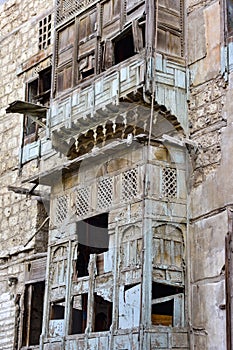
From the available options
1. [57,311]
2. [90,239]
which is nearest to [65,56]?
[90,239]

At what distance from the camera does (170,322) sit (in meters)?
10.0

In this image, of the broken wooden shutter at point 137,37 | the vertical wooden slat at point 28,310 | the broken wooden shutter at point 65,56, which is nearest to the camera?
the broken wooden shutter at point 137,37

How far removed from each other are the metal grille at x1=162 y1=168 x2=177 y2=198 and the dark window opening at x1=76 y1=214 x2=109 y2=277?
134 centimetres

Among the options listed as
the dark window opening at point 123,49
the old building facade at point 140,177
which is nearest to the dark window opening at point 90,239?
the old building facade at point 140,177

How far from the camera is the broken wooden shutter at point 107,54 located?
1140cm

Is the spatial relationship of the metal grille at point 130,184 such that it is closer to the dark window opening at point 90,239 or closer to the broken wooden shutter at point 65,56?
the dark window opening at point 90,239

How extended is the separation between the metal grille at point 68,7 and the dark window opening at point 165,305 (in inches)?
199

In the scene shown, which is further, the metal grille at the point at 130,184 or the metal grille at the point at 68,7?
the metal grille at the point at 68,7

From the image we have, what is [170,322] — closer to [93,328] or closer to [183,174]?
[93,328]

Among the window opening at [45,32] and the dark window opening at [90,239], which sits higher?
the window opening at [45,32]

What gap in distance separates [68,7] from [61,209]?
3667 millimetres

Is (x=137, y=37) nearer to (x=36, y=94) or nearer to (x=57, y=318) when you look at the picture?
(x=36, y=94)

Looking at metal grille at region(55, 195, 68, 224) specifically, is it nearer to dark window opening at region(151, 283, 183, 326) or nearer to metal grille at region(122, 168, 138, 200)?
metal grille at region(122, 168, 138, 200)

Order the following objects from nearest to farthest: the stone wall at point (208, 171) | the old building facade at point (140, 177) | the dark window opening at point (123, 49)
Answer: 1. the stone wall at point (208, 171)
2. the old building facade at point (140, 177)
3. the dark window opening at point (123, 49)
